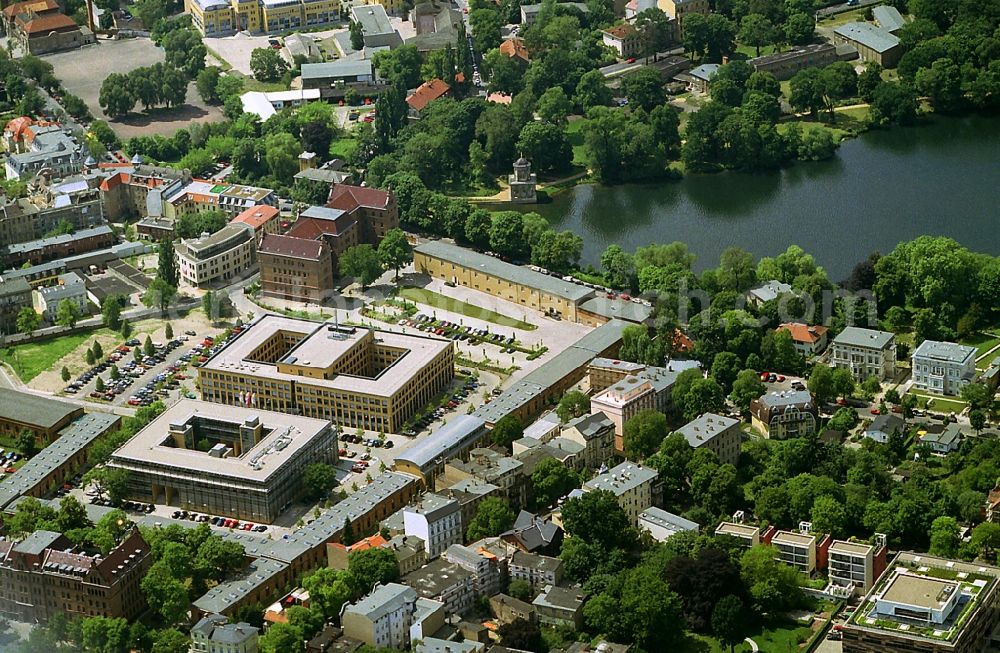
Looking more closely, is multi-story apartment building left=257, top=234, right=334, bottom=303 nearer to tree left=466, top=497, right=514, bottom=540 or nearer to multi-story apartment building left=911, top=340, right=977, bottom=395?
tree left=466, top=497, right=514, bottom=540

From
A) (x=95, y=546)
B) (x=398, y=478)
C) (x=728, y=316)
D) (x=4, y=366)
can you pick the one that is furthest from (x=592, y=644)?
(x=4, y=366)

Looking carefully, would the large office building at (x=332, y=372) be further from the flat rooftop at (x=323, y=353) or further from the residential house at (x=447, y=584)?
the residential house at (x=447, y=584)

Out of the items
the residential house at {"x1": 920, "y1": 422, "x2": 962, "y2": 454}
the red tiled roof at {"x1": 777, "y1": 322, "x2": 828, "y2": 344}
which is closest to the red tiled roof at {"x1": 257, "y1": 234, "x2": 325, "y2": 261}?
the red tiled roof at {"x1": 777, "y1": 322, "x2": 828, "y2": 344}

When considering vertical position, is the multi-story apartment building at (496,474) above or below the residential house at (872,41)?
below

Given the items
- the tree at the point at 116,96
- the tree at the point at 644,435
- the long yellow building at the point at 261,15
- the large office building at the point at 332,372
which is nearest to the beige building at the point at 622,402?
the tree at the point at 644,435

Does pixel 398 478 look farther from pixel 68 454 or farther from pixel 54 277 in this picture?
pixel 54 277

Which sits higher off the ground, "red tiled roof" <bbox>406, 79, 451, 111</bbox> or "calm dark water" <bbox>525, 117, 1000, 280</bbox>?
"red tiled roof" <bbox>406, 79, 451, 111</bbox>

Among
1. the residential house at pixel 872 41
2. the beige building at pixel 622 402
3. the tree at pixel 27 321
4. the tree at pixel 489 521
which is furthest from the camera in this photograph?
the residential house at pixel 872 41

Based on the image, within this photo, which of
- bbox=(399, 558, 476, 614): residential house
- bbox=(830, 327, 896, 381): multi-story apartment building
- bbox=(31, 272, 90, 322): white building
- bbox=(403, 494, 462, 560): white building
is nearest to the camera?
bbox=(399, 558, 476, 614): residential house

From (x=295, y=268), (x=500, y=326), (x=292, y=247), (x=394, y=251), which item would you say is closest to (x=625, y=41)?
(x=394, y=251)
